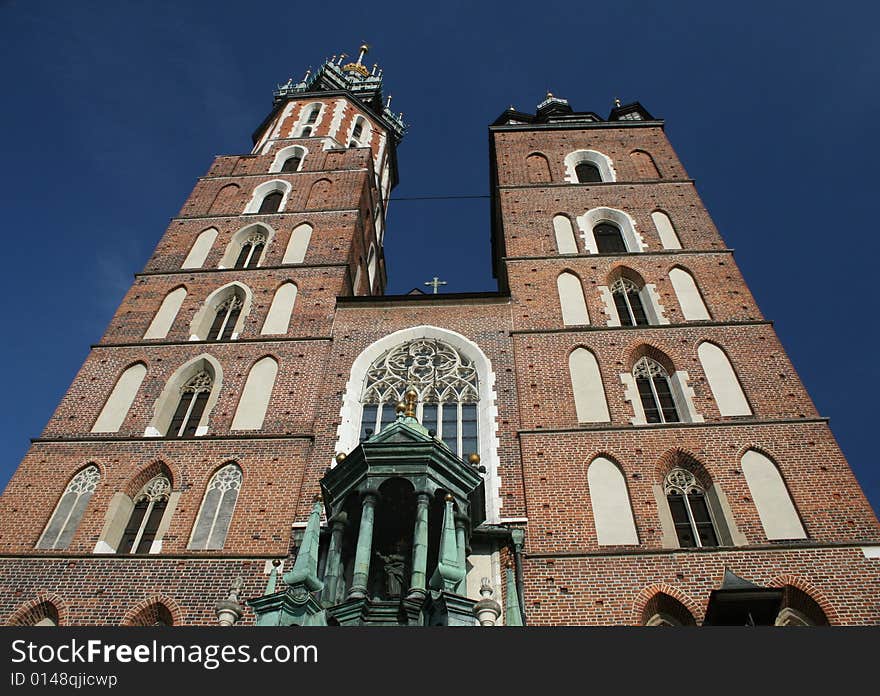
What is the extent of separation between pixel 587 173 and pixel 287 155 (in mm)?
9507

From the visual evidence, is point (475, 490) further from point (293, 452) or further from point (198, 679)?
point (198, 679)

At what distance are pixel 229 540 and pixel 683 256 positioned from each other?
38.3 feet

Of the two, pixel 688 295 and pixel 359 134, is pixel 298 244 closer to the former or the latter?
pixel 688 295

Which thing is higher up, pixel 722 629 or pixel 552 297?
pixel 552 297

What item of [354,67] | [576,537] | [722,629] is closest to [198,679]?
[722,629]

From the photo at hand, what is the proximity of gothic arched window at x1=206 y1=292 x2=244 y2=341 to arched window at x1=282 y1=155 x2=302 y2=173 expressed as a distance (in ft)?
24.1

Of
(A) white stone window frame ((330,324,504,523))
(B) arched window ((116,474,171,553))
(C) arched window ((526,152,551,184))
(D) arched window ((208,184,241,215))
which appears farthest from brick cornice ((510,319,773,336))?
(D) arched window ((208,184,241,215))

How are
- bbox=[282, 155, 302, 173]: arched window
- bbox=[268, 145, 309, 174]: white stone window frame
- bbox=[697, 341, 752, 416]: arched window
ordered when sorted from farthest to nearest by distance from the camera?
bbox=[282, 155, 302, 173]: arched window, bbox=[268, 145, 309, 174]: white stone window frame, bbox=[697, 341, 752, 416]: arched window

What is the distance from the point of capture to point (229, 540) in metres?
11.7

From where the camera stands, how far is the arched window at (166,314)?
16.5 meters

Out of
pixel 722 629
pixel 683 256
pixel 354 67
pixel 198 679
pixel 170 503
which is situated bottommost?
pixel 198 679

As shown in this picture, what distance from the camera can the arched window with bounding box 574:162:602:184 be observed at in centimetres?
2192

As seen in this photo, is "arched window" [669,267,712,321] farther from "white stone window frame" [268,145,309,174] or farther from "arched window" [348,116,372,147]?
"arched window" [348,116,372,147]

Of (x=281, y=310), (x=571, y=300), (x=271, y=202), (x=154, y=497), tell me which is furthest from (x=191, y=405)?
(x=271, y=202)
